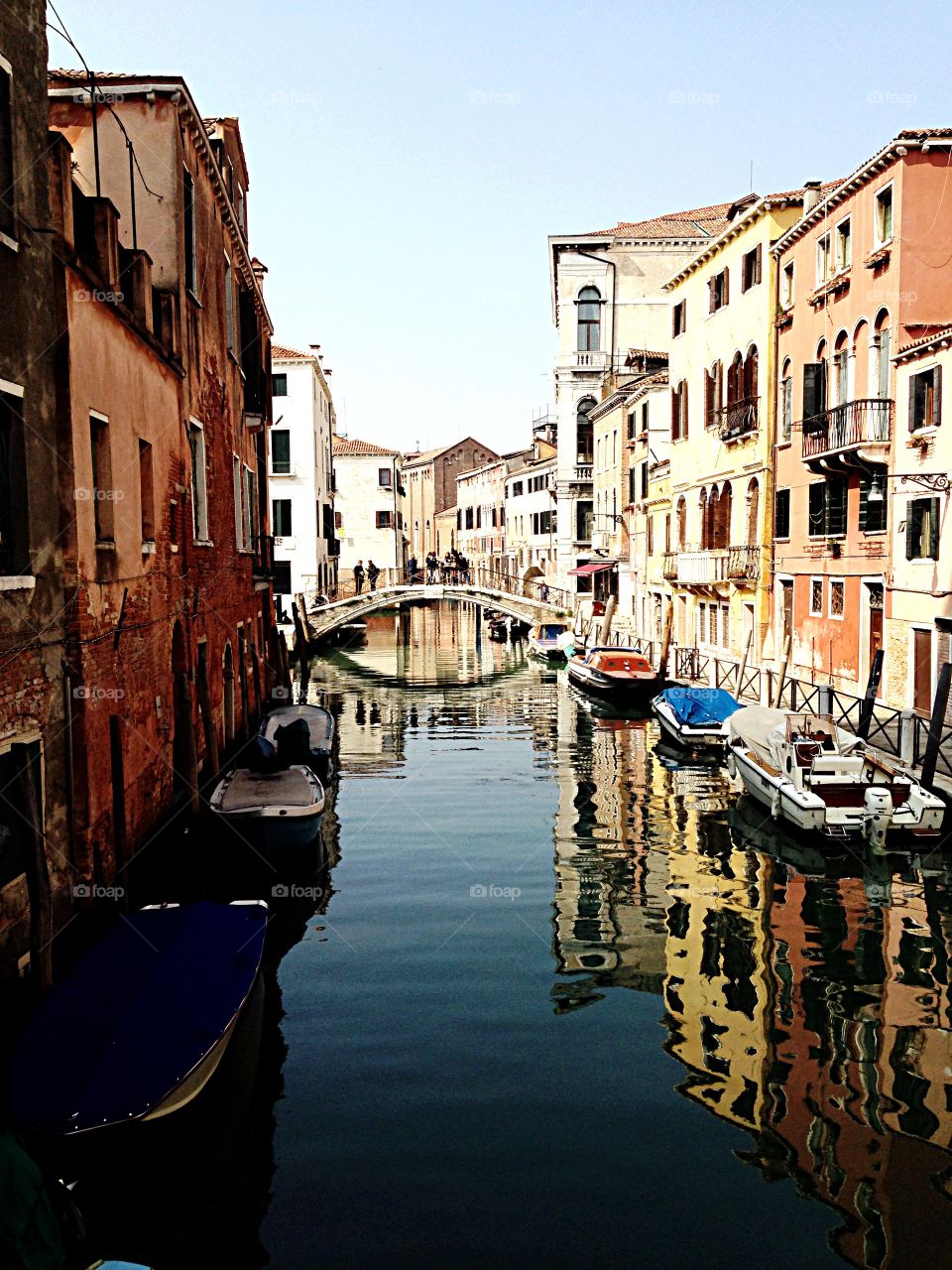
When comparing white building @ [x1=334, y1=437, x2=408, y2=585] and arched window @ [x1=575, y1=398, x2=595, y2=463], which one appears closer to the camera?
arched window @ [x1=575, y1=398, x2=595, y2=463]

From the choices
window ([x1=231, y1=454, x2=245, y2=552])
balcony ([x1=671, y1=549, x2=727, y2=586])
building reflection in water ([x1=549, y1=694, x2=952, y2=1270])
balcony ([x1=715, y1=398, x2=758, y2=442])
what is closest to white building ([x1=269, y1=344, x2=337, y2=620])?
balcony ([x1=671, y1=549, x2=727, y2=586])

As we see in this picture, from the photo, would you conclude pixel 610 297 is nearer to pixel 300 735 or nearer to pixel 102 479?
pixel 300 735

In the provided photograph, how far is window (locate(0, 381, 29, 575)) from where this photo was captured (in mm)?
7719

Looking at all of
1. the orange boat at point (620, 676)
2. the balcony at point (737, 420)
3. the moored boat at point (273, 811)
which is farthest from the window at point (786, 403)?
the moored boat at point (273, 811)

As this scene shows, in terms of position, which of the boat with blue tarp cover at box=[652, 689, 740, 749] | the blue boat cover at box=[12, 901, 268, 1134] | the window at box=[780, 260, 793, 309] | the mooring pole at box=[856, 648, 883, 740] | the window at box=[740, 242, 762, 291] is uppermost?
the window at box=[740, 242, 762, 291]

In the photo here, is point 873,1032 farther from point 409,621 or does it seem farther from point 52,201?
point 409,621

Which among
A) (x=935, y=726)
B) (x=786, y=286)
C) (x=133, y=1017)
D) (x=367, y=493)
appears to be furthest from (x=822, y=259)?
(x=367, y=493)

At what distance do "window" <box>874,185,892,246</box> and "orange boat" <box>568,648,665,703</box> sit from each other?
37.8 ft

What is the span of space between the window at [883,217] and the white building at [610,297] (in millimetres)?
21803

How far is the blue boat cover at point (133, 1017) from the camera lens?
591 centimetres

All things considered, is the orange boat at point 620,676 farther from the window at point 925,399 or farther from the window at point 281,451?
the window at point 281,451

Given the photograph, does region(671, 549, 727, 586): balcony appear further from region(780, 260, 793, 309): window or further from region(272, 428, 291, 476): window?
region(272, 428, 291, 476): window

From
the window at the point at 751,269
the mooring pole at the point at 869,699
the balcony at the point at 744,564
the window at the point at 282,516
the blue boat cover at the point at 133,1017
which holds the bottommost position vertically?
the blue boat cover at the point at 133,1017

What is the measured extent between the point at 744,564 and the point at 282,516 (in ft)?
65.5
